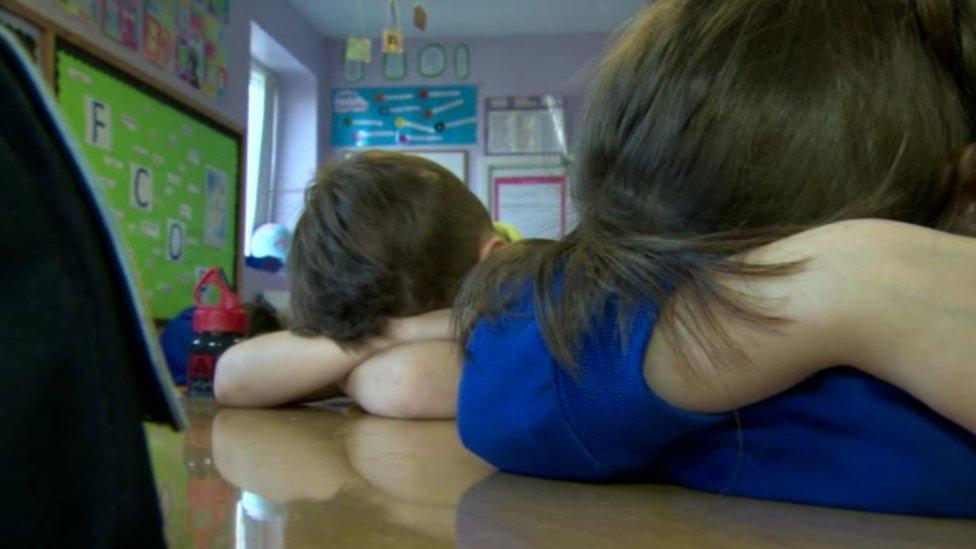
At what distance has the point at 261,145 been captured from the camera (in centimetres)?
345

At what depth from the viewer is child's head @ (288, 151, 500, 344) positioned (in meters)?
0.95

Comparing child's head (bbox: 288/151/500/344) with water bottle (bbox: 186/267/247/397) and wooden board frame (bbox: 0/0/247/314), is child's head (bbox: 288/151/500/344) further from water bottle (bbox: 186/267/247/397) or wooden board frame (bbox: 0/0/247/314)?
wooden board frame (bbox: 0/0/247/314)

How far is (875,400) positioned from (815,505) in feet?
0.20

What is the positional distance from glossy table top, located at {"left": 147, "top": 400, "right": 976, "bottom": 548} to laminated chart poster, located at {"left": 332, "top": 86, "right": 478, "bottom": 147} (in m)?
3.11

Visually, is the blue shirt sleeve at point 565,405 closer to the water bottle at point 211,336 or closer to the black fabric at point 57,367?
the black fabric at point 57,367

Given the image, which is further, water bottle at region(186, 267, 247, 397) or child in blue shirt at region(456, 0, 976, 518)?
water bottle at region(186, 267, 247, 397)

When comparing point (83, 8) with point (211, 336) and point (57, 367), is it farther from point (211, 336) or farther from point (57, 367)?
point (57, 367)

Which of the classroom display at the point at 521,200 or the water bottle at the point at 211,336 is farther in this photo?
the classroom display at the point at 521,200

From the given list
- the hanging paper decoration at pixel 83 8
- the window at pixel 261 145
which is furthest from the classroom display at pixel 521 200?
the hanging paper decoration at pixel 83 8

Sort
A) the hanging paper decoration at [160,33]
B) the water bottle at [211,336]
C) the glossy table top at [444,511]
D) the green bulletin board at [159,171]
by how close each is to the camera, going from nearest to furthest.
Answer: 1. the glossy table top at [444,511]
2. the water bottle at [211,336]
3. the green bulletin board at [159,171]
4. the hanging paper decoration at [160,33]

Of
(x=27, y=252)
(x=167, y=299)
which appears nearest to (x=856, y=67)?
(x=27, y=252)

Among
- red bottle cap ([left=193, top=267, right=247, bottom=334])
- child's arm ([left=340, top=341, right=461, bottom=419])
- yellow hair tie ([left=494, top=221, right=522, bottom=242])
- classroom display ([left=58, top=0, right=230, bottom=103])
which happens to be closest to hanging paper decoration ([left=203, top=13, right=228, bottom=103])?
classroom display ([left=58, top=0, right=230, bottom=103])

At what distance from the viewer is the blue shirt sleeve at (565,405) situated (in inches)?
17.5

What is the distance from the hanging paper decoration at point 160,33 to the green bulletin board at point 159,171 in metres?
0.09
